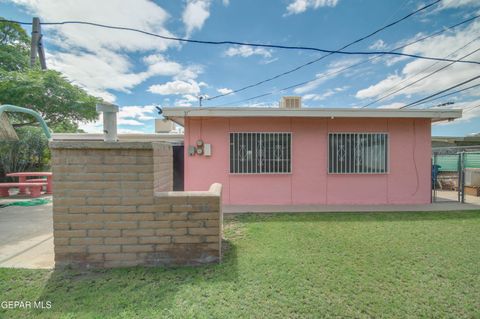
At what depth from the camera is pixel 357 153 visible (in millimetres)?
6551

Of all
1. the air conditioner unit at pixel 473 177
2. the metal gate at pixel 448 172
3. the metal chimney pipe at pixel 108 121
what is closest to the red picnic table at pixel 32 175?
the metal chimney pipe at pixel 108 121

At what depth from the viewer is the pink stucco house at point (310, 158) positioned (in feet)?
20.7

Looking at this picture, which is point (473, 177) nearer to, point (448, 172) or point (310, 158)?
point (448, 172)

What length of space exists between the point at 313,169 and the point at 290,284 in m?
4.46

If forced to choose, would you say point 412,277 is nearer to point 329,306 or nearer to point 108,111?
point 329,306

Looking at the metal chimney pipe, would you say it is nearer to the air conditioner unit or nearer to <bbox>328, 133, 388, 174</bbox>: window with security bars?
<bbox>328, 133, 388, 174</bbox>: window with security bars

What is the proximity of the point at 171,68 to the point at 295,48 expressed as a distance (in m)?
5.88

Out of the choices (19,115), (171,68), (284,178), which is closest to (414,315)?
(284,178)

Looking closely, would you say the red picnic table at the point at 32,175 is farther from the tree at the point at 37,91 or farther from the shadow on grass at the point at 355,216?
the shadow on grass at the point at 355,216

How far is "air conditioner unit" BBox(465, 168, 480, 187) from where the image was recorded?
772cm

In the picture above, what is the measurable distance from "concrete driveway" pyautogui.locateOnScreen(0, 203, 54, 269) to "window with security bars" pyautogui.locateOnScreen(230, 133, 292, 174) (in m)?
4.23

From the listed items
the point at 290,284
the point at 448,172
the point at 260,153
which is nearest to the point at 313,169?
the point at 260,153

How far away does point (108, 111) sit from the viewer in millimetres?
3139

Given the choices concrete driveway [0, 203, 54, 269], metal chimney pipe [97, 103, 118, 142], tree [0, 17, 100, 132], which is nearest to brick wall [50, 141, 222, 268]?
metal chimney pipe [97, 103, 118, 142]
